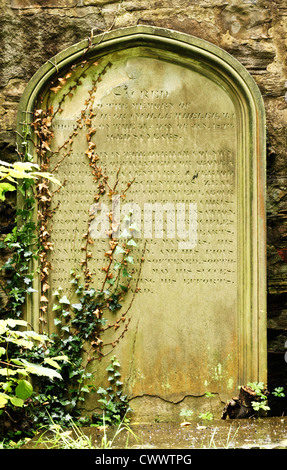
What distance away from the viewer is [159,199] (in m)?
3.28

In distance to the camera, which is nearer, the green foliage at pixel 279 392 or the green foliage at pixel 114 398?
the green foliage at pixel 114 398

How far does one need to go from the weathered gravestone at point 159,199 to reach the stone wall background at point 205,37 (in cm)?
36

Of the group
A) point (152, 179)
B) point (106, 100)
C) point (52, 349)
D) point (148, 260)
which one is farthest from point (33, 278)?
point (106, 100)

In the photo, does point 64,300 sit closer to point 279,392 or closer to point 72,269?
point 72,269

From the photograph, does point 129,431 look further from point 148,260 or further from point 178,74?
point 178,74

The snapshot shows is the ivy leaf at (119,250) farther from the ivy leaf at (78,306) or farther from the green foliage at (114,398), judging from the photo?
the green foliage at (114,398)

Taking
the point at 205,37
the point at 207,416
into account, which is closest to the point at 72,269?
the point at 207,416

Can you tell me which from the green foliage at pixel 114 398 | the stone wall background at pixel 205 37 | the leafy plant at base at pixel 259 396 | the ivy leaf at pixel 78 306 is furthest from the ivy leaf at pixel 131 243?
the leafy plant at base at pixel 259 396

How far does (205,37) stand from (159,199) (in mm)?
1244

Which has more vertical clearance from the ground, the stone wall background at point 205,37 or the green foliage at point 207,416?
the stone wall background at point 205,37

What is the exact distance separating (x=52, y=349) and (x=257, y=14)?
2.77 metres

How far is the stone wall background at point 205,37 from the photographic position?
139 inches

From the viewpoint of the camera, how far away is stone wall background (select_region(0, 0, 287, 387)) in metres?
3.52

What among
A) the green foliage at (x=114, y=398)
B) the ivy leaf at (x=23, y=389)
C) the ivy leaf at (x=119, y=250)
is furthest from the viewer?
the ivy leaf at (x=119, y=250)
